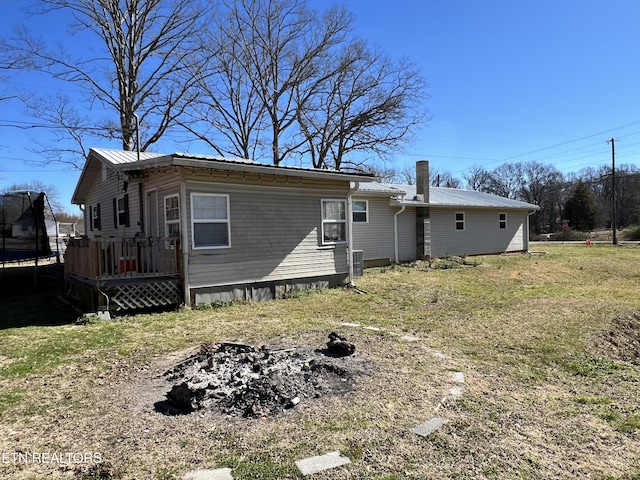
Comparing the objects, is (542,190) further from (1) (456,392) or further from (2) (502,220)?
(1) (456,392)

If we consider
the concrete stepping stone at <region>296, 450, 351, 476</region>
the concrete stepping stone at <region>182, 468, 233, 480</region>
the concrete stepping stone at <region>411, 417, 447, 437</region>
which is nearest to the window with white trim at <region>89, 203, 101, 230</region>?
the concrete stepping stone at <region>182, 468, 233, 480</region>

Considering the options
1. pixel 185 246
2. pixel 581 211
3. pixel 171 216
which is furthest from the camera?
pixel 581 211

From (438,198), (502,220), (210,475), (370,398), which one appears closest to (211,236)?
(370,398)

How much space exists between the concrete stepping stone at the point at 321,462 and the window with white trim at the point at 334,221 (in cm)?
813

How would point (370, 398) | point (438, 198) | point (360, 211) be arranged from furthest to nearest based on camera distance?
point (438, 198) → point (360, 211) → point (370, 398)

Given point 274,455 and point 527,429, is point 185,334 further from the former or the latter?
point 527,429

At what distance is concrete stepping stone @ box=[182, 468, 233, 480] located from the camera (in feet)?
8.68

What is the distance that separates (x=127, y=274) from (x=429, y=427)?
6806 mm

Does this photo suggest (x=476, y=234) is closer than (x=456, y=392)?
No

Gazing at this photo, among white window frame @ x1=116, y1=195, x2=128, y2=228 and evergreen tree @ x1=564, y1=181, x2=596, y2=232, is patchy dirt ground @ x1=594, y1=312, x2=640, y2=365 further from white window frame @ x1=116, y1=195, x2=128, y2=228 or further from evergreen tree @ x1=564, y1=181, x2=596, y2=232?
evergreen tree @ x1=564, y1=181, x2=596, y2=232

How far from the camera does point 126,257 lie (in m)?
8.72

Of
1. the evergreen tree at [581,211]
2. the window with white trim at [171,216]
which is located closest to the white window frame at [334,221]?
the window with white trim at [171,216]

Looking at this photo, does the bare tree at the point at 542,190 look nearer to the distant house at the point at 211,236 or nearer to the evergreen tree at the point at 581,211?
the evergreen tree at the point at 581,211

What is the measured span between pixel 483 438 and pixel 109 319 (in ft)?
22.4
